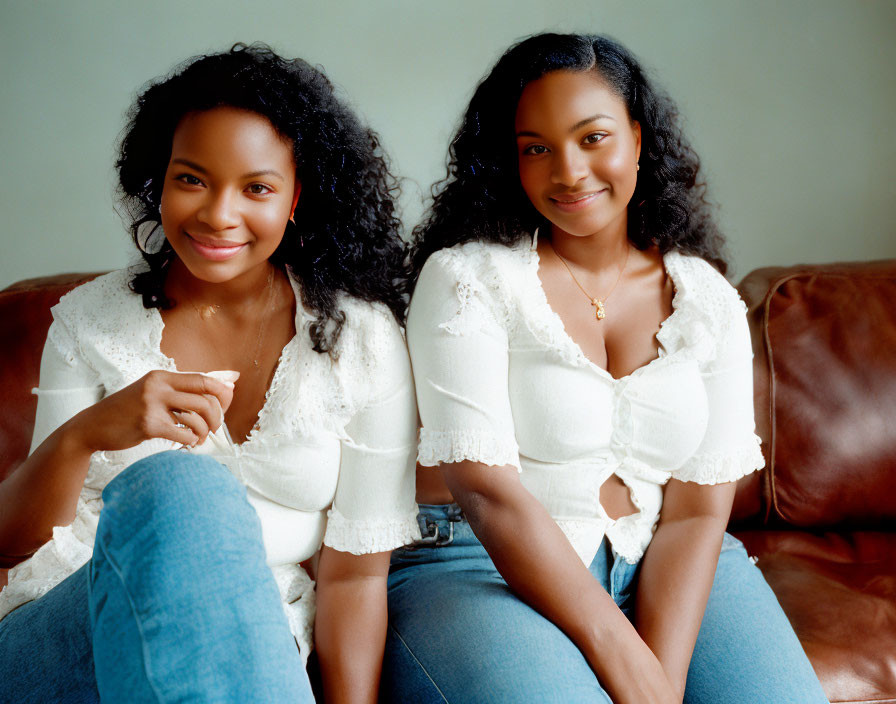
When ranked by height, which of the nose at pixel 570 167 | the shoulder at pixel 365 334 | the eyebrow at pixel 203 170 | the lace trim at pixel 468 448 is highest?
the eyebrow at pixel 203 170

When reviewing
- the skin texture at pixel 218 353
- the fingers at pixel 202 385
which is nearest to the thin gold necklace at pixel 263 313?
the skin texture at pixel 218 353

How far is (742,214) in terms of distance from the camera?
6.96ft

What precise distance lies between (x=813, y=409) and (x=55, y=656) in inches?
51.3

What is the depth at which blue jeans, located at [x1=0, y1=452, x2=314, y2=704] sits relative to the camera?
2.16 feet

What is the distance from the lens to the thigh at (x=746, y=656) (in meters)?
1.05

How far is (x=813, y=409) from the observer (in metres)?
1.53

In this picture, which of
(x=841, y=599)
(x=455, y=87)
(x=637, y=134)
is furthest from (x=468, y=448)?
(x=455, y=87)

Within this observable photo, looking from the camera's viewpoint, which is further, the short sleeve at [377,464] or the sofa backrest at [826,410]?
the sofa backrest at [826,410]

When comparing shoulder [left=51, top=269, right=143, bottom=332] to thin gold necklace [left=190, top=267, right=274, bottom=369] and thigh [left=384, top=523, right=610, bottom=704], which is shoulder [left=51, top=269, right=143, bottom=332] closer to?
thin gold necklace [left=190, top=267, right=274, bottom=369]

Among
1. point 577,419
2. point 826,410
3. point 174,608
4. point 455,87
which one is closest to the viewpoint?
point 174,608

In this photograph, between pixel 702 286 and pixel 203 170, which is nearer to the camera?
pixel 203 170

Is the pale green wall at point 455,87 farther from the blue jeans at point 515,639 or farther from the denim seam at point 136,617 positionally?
the denim seam at point 136,617

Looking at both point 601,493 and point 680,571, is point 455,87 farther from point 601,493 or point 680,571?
point 680,571

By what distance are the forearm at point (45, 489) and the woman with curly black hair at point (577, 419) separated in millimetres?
424
